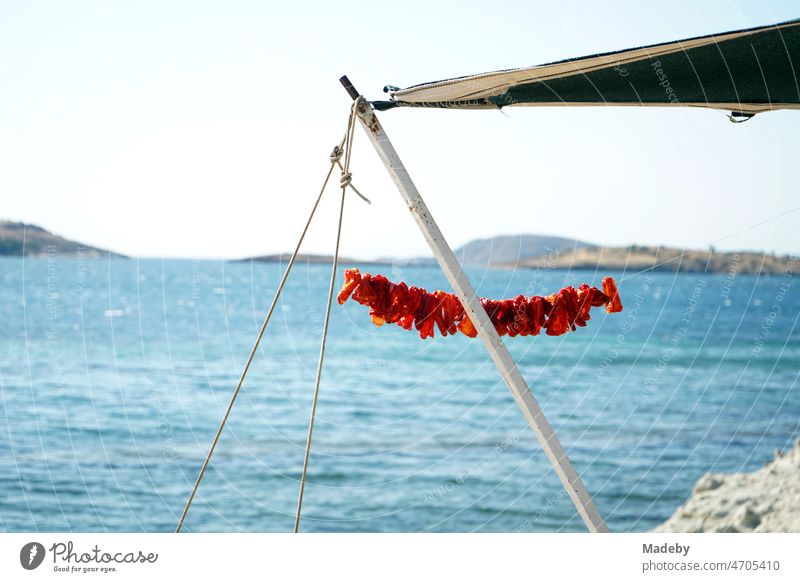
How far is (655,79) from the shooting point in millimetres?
2152

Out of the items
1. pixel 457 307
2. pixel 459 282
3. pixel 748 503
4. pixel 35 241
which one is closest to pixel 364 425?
pixel 748 503

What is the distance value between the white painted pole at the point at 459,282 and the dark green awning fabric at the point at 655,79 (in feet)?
0.38

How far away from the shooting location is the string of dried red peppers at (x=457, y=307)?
2252mm

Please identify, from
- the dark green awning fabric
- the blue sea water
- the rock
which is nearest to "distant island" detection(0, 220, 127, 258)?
the blue sea water

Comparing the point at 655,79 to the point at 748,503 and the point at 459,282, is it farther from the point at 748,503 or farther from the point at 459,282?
the point at 748,503

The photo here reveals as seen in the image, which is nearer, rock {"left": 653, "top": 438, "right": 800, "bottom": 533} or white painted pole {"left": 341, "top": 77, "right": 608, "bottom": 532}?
white painted pole {"left": 341, "top": 77, "right": 608, "bottom": 532}

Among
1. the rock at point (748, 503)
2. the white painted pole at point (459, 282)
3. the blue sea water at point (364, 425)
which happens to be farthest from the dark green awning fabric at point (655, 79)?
the rock at point (748, 503)

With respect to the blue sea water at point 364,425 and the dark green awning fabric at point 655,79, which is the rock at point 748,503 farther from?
the dark green awning fabric at point 655,79

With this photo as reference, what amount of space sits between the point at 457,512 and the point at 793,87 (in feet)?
26.5

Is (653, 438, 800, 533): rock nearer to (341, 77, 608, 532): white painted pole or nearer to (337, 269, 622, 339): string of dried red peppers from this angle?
(337, 269, 622, 339): string of dried red peppers

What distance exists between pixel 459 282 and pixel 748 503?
4.95 metres

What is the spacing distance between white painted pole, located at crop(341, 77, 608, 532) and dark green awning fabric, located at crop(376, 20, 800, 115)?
0.38 ft

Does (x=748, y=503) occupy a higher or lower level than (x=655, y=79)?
lower

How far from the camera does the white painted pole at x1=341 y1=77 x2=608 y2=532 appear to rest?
6.81 feet
